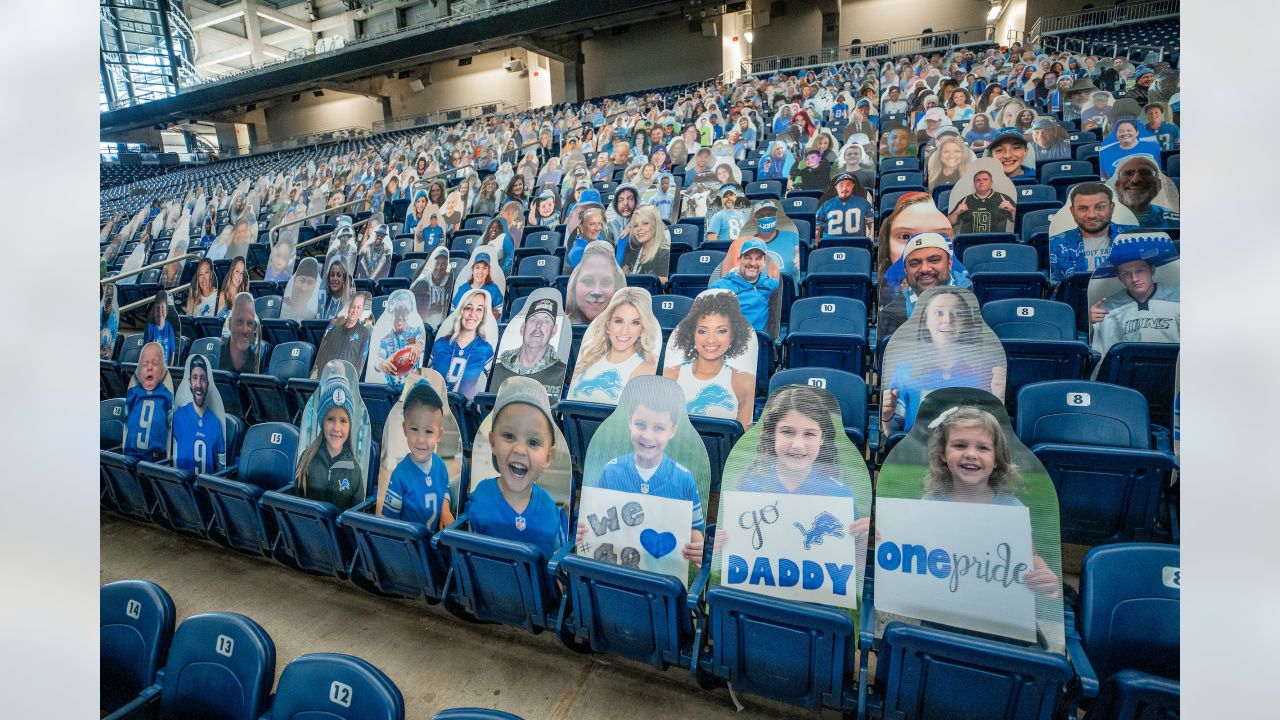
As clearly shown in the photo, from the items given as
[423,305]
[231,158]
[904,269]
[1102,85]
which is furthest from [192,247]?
[231,158]

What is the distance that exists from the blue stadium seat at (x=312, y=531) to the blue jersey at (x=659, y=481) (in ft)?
4.44

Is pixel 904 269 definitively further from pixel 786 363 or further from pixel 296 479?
pixel 296 479

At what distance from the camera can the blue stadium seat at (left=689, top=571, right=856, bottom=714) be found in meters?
1.99

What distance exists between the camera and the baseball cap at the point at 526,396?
9.01 ft

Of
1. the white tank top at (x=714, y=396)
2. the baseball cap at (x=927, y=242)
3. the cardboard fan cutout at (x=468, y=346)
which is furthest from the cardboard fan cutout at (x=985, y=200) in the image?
the cardboard fan cutout at (x=468, y=346)

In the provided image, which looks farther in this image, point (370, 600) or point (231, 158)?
point (231, 158)

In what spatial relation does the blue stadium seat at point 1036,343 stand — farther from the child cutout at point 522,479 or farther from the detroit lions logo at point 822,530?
the child cutout at point 522,479

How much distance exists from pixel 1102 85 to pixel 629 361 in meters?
11.1

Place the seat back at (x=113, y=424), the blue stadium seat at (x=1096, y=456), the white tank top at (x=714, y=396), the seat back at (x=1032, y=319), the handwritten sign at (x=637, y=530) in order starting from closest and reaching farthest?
the blue stadium seat at (x=1096, y=456)
the handwritten sign at (x=637, y=530)
the white tank top at (x=714, y=396)
the seat back at (x=1032, y=319)
the seat back at (x=113, y=424)

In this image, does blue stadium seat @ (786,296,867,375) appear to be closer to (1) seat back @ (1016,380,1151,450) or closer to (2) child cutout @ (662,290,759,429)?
(2) child cutout @ (662,290,759,429)

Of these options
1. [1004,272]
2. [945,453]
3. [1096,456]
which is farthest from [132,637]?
[1004,272]

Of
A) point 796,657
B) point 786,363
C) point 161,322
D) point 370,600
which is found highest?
point 161,322

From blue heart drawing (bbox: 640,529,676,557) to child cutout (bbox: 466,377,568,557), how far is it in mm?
393

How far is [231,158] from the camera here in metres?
29.1
